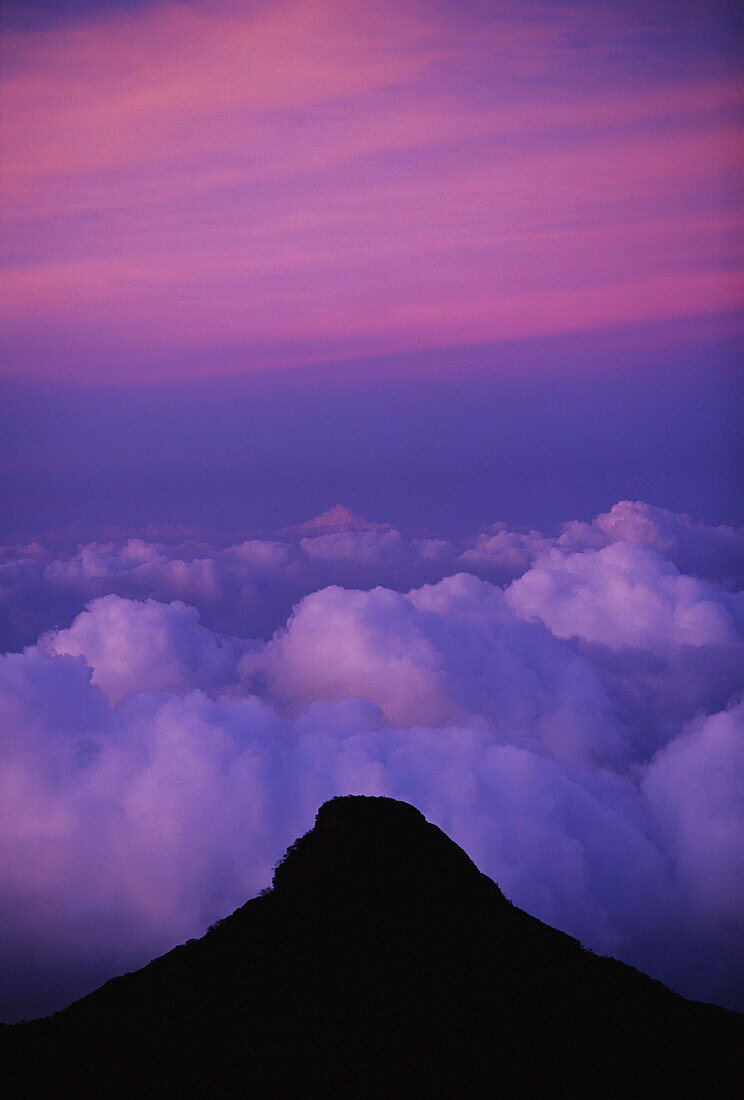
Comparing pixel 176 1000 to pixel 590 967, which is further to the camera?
pixel 590 967

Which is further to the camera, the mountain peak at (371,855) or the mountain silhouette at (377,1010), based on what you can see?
the mountain peak at (371,855)

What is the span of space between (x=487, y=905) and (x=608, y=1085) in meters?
8.46

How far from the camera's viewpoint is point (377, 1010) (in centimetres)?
3012

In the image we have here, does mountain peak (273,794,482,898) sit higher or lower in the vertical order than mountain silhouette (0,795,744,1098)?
higher

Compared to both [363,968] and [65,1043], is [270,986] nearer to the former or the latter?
[363,968]

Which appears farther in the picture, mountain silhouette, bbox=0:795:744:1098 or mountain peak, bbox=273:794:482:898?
mountain peak, bbox=273:794:482:898

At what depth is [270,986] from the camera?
102 feet

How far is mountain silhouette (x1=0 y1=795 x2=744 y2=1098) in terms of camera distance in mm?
28266

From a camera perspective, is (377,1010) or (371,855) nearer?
(377,1010)

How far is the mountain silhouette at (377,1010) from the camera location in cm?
2827

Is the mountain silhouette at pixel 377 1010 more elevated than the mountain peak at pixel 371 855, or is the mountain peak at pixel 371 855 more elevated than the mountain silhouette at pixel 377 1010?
the mountain peak at pixel 371 855

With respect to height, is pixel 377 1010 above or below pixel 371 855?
below

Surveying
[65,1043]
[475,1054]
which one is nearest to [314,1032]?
[475,1054]

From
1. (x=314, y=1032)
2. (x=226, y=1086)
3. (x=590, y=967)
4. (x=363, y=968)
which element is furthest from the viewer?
(x=590, y=967)
